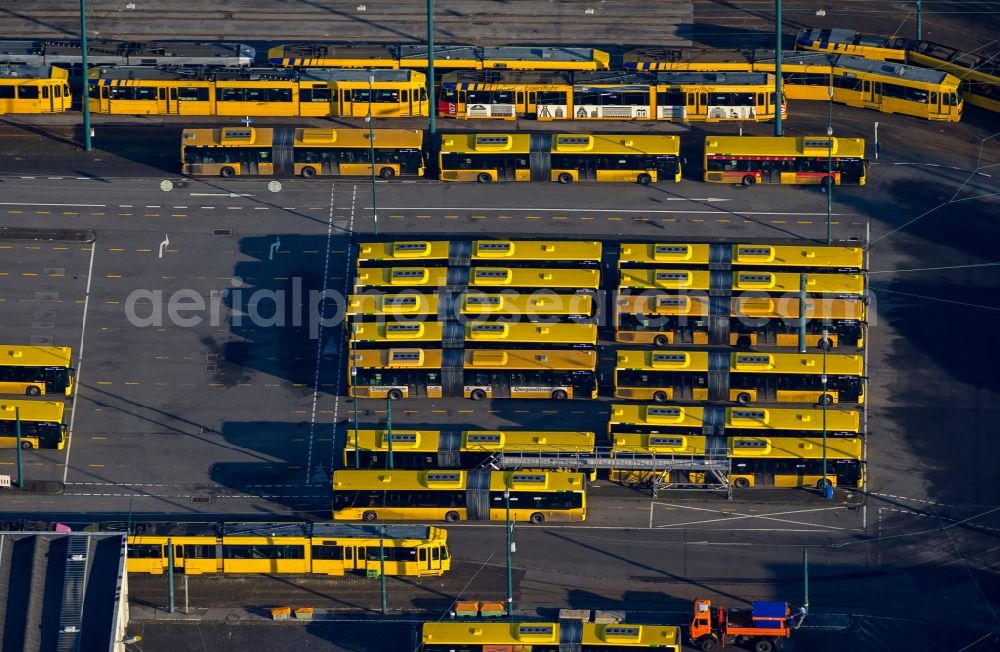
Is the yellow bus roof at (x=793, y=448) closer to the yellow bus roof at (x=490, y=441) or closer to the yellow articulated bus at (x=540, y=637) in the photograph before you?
the yellow bus roof at (x=490, y=441)

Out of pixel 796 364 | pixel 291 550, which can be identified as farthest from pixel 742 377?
pixel 291 550

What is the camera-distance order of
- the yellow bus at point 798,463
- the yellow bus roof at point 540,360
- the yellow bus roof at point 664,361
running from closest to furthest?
the yellow bus at point 798,463, the yellow bus roof at point 664,361, the yellow bus roof at point 540,360

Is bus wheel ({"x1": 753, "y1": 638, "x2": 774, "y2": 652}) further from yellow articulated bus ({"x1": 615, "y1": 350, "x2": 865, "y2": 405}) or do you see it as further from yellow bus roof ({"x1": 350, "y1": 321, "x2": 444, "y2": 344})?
yellow bus roof ({"x1": 350, "y1": 321, "x2": 444, "y2": 344})

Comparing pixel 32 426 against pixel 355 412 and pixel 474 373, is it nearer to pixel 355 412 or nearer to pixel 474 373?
pixel 355 412

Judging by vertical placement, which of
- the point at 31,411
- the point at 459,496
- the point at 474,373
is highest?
the point at 474,373

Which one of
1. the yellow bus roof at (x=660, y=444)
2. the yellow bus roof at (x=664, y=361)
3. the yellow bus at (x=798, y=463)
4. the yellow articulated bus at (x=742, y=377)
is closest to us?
the yellow bus at (x=798, y=463)

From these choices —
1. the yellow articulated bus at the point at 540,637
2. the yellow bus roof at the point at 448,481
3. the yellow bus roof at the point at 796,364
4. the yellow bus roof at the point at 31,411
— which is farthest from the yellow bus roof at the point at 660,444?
the yellow bus roof at the point at 31,411

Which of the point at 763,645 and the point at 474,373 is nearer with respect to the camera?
the point at 763,645
